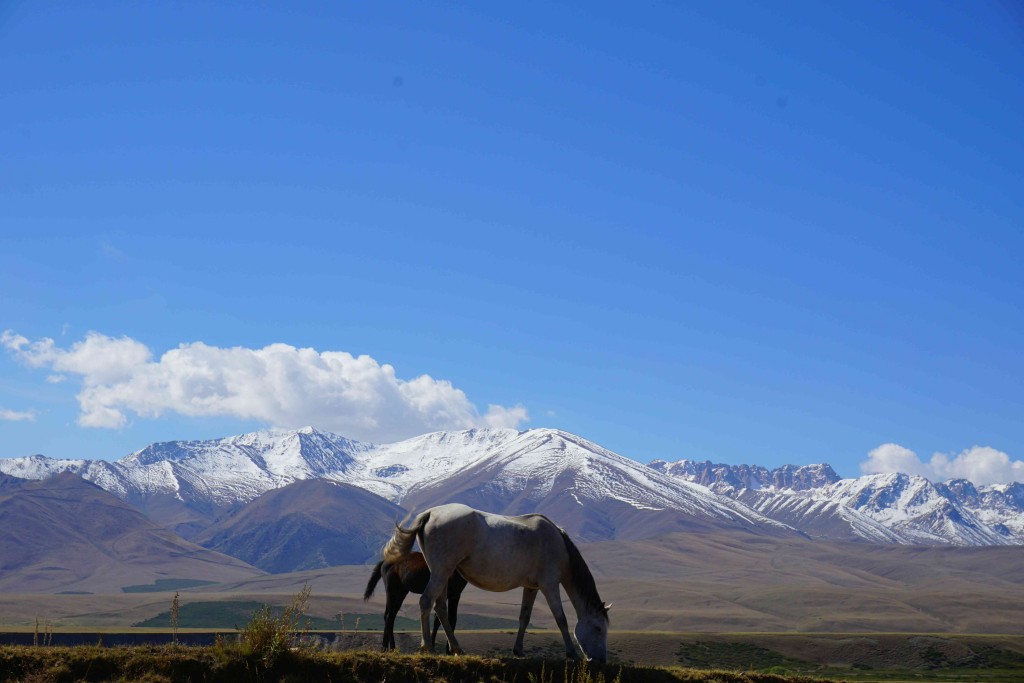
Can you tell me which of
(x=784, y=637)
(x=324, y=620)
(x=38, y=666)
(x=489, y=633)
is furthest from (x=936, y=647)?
(x=38, y=666)

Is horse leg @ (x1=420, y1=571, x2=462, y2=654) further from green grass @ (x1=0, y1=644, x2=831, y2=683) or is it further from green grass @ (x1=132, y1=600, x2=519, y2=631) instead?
green grass @ (x1=132, y1=600, x2=519, y2=631)

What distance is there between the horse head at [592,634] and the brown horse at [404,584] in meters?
2.23

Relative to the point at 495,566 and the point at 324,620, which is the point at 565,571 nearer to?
the point at 495,566

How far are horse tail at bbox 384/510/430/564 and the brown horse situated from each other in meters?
0.18

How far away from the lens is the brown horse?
18.2 meters

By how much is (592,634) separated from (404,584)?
3.64 meters

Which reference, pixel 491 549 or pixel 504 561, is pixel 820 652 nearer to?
pixel 504 561

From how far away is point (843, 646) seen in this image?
3644 inches

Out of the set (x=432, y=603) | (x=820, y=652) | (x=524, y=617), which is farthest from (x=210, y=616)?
(x=432, y=603)

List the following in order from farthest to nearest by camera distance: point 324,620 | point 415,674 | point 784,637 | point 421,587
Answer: point 324,620
point 784,637
point 421,587
point 415,674

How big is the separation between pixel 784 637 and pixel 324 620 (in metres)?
70.8

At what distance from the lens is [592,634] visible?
17344 millimetres

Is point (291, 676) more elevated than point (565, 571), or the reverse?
point (565, 571)

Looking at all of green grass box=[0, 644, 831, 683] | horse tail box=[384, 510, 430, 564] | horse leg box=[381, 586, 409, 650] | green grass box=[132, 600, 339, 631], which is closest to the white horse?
horse tail box=[384, 510, 430, 564]
